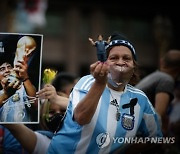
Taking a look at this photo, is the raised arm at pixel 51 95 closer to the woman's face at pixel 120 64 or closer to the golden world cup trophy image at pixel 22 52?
the golden world cup trophy image at pixel 22 52

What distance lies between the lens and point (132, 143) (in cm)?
289

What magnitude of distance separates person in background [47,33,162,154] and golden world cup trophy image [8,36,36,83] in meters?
0.32

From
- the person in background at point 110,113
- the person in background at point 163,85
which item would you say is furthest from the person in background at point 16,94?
the person in background at point 163,85

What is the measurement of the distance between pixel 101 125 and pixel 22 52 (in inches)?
23.3

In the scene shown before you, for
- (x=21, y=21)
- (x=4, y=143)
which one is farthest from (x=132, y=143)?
(x=21, y=21)

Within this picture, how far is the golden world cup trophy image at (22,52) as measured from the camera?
2.77 m

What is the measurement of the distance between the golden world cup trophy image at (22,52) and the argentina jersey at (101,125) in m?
0.33

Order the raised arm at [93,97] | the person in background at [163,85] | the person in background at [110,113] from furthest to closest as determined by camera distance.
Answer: the person in background at [163,85] → the person in background at [110,113] → the raised arm at [93,97]

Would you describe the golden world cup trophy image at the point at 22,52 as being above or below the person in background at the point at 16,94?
above

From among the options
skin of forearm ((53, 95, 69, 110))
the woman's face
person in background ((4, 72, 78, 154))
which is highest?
the woman's face

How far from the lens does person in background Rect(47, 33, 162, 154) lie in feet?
8.63

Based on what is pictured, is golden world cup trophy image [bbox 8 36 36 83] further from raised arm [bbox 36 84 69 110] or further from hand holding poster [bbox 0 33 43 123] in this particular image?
raised arm [bbox 36 84 69 110]

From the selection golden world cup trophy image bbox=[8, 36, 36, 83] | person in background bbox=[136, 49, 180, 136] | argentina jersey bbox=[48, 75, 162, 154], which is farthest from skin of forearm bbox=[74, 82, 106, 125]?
person in background bbox=[136, 49, 180, 136]

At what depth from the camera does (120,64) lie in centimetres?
272
